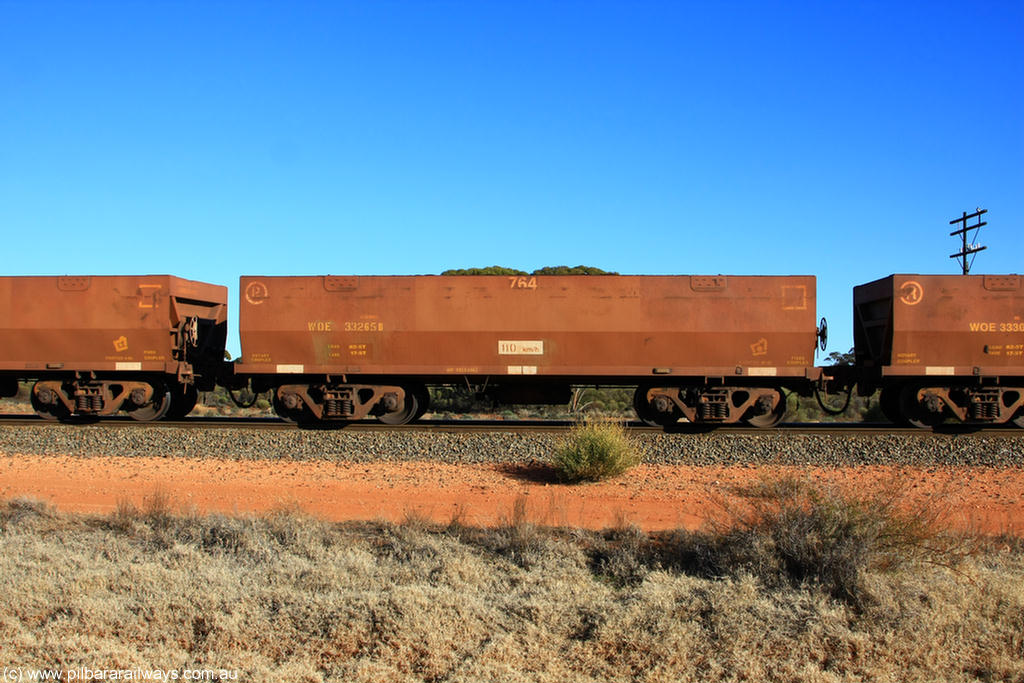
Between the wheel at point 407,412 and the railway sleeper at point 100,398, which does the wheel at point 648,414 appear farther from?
the railway sleeper at point 100,398

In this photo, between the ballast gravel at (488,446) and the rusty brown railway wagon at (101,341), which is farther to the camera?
the rusty brown railway wagon at (101,341)

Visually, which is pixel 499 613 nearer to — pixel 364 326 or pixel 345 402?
pixel 345 402

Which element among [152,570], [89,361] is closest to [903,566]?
[152,570]

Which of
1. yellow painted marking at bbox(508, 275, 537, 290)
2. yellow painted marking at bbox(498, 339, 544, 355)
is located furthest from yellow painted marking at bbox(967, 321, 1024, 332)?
yellow painted marking at bbox(508, 275, 537, 290)

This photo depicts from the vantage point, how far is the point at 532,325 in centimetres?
1497

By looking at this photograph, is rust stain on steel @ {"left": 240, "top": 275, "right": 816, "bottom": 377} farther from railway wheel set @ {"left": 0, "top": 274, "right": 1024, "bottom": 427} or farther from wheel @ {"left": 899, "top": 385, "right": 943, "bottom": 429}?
wheel @ {"left": 899, "top": 385, "right": 943, "bottom": 429}

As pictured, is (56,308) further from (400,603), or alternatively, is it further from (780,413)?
(780,413)

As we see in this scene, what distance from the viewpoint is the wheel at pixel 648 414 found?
15.2m

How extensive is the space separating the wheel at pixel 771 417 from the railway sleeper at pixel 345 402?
7.06 metres

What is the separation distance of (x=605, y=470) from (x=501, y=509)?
2454 mm

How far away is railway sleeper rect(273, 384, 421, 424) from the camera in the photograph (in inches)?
598

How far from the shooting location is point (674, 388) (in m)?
14.9

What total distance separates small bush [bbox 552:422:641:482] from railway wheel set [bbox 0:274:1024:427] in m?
3.76

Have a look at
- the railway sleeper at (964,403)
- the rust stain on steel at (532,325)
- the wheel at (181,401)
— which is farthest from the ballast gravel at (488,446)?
the wheel at (181,401)
